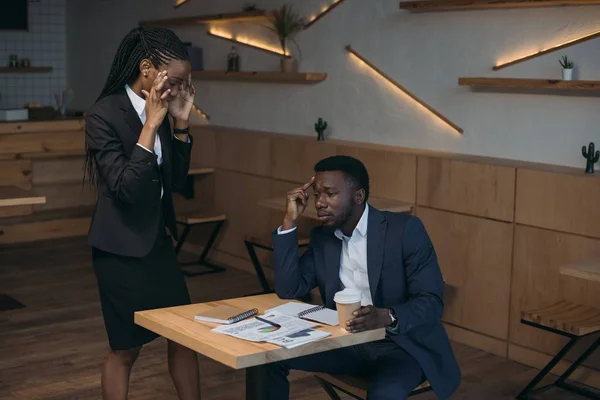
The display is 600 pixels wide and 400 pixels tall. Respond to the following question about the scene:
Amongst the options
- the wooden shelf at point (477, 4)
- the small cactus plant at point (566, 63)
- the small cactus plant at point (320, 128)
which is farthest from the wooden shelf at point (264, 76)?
the small cactus plant at point (566, 63)

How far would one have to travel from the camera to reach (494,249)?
4824mm

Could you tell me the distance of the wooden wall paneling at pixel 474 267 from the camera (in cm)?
480

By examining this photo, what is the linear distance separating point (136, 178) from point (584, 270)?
2.03 m

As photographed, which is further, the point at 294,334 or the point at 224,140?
the point at 224,140

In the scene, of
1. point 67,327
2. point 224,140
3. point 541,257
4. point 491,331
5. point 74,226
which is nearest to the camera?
point 541,257

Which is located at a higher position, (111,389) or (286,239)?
(286,239)

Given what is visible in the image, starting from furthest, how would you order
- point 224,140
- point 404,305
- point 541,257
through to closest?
1. point 224,140
2. point 541,257
3. point 404,305

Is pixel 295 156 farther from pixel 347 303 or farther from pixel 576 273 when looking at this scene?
pixel 347 303

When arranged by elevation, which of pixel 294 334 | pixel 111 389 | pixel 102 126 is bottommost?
pixel 111 389

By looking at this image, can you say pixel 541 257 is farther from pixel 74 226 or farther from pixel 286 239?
pixel 74 226

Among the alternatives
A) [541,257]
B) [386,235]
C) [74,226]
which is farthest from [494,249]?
[74,226]

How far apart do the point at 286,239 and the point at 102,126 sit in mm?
705

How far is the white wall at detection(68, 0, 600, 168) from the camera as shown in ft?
15.4

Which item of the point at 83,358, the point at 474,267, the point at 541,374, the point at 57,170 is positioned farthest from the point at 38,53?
the point at 541,374
